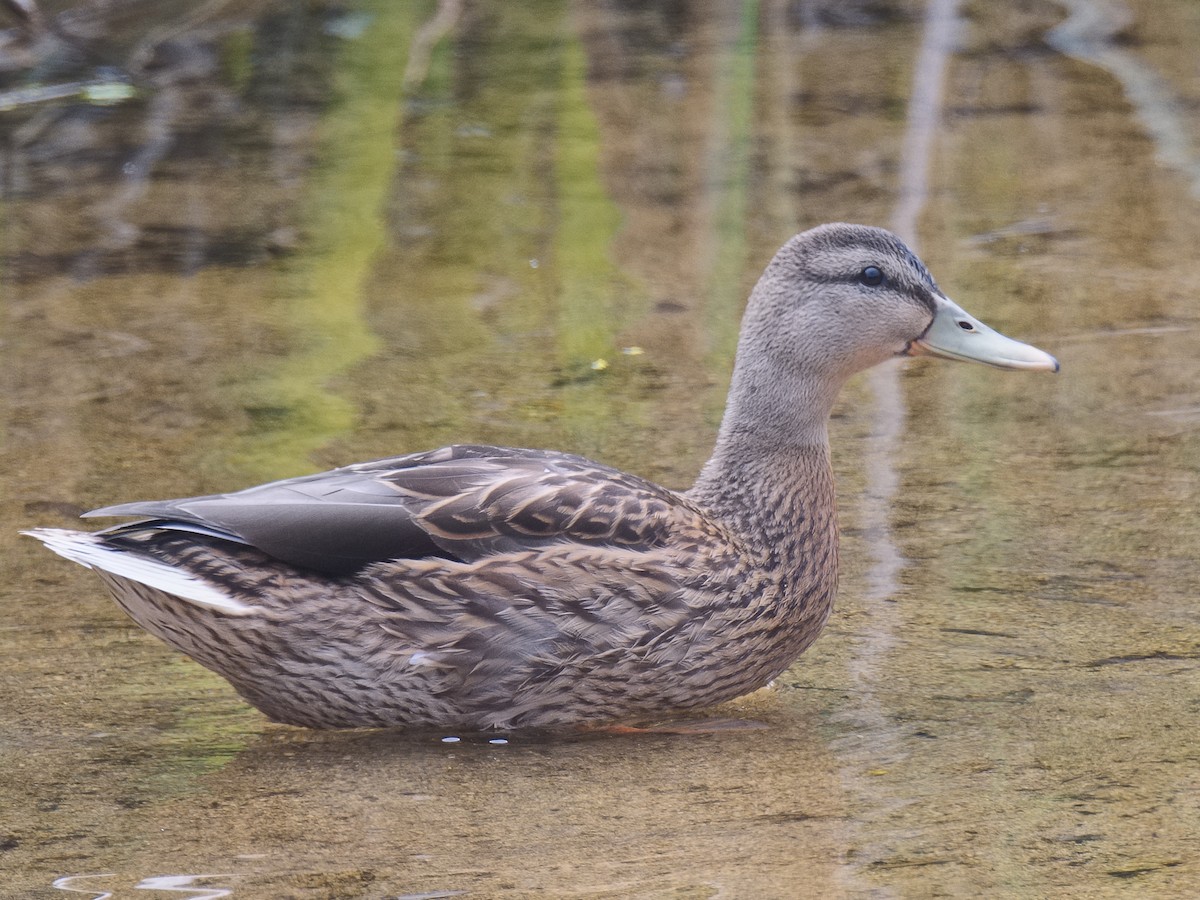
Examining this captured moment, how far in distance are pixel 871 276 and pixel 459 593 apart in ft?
4.37

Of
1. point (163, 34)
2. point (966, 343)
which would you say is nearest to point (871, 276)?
point (966, 343)

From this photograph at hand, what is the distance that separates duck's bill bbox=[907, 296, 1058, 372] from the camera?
14.6ft

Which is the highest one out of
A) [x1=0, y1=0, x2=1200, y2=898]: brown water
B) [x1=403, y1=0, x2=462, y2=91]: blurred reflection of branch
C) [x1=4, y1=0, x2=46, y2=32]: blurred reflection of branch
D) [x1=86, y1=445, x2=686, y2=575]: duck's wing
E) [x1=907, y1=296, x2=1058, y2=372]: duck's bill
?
[x1=4, y1=0, x2=46, y2=32]: blurred reflection of branch

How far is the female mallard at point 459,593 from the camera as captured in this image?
13.1 ft

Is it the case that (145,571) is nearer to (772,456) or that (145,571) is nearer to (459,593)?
(459,593)

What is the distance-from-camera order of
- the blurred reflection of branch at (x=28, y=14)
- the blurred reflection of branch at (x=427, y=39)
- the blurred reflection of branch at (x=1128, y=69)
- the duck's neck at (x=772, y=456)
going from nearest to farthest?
the duck's neck at (x=772, y=456)
the blurred reflection of branch at (x=1128, y=69)
the blurred reflection of branch at (x=427, y=39)
the blurred reflection of branch at (x=28, y=14)

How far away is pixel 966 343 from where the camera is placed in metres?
4.50

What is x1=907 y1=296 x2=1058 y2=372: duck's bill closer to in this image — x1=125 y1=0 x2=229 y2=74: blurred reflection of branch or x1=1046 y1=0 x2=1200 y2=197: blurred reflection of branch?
x1=1046 y1=0 x2=1200 y2=197: blurred reflection of branch

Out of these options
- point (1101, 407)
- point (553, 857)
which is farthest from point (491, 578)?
point (1101, 407)

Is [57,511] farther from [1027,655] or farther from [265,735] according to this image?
[1027,655]

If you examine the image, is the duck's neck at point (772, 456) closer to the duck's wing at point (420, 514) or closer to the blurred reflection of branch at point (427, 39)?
the duck's wing at point (420, 514)

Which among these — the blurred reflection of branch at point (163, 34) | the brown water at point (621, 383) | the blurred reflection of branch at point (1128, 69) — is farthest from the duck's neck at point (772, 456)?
the blurred reflection of branch at point (163, 34)

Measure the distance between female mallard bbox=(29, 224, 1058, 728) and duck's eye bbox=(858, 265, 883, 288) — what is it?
74 centimetres

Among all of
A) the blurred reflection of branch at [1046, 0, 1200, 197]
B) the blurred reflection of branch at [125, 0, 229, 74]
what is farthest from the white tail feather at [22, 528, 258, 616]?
the blurred reflection of branch at [125, 0, 229, 74]
